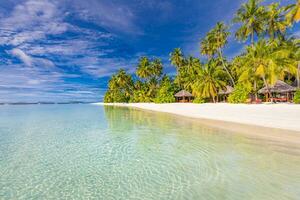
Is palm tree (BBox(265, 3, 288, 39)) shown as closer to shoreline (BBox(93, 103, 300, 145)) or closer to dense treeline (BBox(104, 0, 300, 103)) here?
dense treeline (BBox(104, 0, 300, 103))

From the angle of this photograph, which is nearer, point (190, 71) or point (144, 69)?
point (190, 71)

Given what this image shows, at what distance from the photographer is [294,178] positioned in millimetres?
4301

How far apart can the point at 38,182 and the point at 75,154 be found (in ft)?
7.83

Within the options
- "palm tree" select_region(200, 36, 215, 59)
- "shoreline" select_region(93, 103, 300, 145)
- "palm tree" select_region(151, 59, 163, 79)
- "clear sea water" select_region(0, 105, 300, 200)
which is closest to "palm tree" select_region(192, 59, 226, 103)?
"palm tree" select_region(200, 36, 215, 59)

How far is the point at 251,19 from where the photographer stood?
86.0ft

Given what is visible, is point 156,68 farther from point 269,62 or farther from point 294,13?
point 294,13

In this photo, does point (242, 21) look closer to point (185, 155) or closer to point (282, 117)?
point (282, 117)

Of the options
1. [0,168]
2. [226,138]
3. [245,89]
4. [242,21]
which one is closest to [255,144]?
[226,138]

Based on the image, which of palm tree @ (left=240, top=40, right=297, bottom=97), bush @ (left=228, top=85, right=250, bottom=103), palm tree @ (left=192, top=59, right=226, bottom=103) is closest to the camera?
palm tree @ (left=240, top=40, right=297, bottom=97)

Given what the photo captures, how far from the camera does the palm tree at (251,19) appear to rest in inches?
1040

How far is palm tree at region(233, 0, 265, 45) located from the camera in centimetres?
2642

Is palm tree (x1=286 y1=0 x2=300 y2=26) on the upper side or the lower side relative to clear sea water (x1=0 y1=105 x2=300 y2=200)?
upper

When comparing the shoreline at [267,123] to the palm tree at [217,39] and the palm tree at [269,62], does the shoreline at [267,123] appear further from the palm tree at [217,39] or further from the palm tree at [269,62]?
the palm tree at [217,39]

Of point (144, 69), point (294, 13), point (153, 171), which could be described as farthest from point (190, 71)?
point (153, 171)
